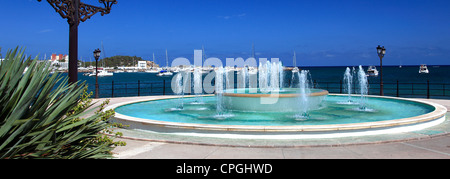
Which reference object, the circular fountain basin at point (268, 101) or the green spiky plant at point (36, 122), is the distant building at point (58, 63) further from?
the circular fountain basin at point (268, 101)

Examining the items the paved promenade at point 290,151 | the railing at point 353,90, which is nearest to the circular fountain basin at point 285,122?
the paved promenade at point 290,151

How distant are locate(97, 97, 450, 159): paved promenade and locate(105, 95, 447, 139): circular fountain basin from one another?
0.96 metres

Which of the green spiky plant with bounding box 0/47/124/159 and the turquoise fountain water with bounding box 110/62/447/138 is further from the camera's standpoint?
the turquoise fountain water with bounding box 110/62/447/138

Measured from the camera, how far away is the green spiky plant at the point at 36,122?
3.25 m

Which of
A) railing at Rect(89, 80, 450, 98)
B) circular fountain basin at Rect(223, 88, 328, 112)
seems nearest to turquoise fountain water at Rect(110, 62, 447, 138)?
circular fountain basin at Rect(223, 88, 328, 112)

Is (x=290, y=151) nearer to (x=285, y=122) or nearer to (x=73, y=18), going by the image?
(x=285, y=122)

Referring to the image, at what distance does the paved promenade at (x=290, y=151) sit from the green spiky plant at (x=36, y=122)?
8.38ft

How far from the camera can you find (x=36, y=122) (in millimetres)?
3484

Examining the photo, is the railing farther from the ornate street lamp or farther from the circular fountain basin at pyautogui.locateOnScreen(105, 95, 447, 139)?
the ornate street lamp

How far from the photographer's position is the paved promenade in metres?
6.60

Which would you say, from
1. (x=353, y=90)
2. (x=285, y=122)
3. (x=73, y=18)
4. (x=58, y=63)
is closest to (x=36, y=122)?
(x=58, y=63)

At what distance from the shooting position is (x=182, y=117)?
1225 centimetres

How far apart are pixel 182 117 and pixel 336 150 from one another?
256 inches
